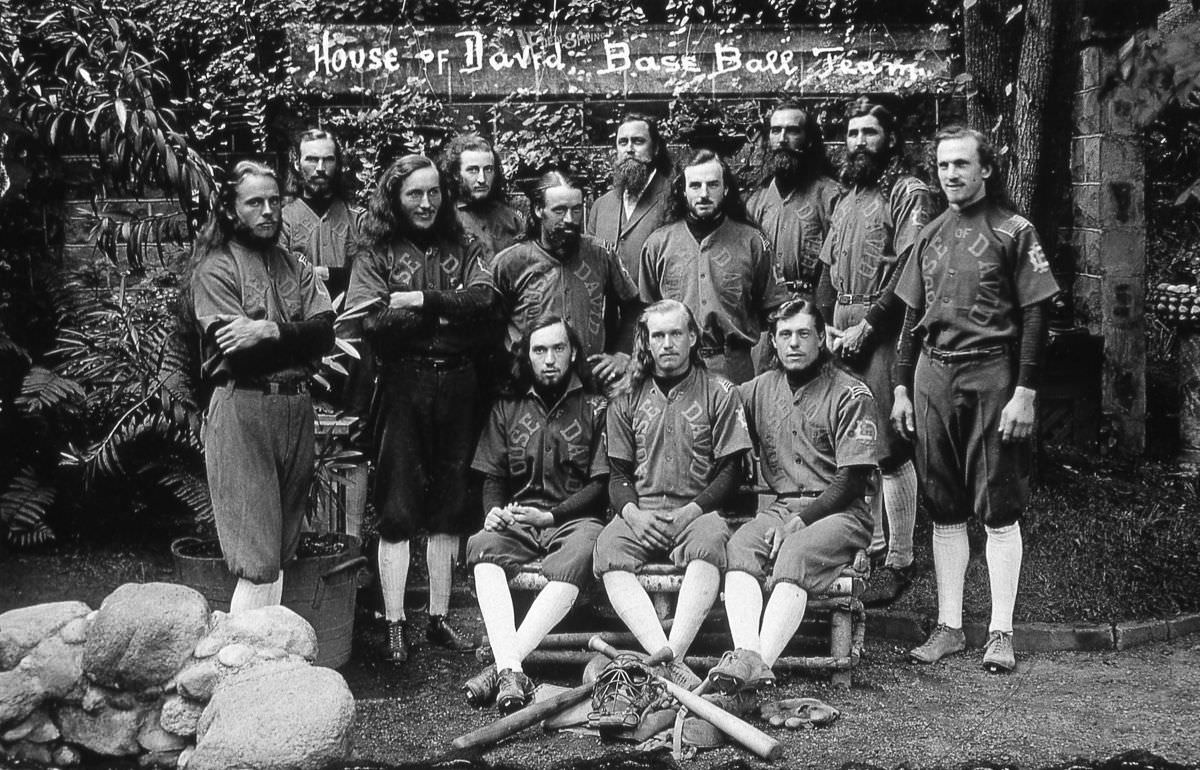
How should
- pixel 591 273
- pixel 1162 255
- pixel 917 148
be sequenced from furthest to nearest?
1. pixel 1162 255
2. pixel 917 148
3. pixel 591 273

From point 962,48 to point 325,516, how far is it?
510 centimetres

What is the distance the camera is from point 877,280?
697 centimetres

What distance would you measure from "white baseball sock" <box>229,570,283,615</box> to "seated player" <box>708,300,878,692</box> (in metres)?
1.81

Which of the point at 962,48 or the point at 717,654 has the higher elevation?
the point at 962,48

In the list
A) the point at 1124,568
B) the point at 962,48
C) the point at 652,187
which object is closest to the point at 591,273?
the point at 652,187

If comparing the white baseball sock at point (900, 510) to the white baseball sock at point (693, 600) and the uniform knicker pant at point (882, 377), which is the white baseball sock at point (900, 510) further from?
the white baseball sock at point (693, 600)

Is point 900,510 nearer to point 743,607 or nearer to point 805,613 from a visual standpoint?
point 805,613

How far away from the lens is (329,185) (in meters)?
7.33

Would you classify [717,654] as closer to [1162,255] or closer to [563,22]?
[563,22]

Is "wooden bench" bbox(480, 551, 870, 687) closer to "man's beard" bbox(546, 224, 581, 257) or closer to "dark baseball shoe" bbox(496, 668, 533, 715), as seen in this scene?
"dark baseball shoe" bbox(496, 668, 533, 715)

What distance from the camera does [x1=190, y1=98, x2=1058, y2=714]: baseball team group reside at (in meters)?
5.64

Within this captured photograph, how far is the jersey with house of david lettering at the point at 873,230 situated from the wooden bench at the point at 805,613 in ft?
5.58

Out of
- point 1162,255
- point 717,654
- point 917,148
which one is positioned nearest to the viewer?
point 717,654

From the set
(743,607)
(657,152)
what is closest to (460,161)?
(657,152)
